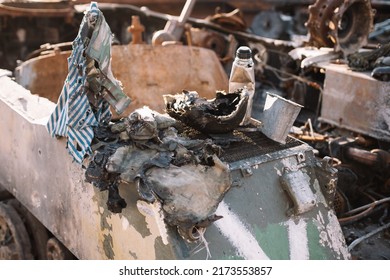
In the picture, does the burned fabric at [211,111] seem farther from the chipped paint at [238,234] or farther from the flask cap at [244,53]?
the chipped paint at [238,234]

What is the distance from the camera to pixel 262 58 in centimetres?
898

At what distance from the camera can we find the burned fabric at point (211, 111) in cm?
432

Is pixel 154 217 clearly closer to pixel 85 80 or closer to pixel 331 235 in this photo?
pixel 85 80

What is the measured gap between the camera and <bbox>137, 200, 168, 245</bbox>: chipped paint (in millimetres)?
3624

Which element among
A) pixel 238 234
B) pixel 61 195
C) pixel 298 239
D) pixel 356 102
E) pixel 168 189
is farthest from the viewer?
pixel 356 102

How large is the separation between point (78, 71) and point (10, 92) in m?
1.67

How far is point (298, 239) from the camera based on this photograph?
423cm

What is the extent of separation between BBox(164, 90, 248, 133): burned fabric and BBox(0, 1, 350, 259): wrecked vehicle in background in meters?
0.05

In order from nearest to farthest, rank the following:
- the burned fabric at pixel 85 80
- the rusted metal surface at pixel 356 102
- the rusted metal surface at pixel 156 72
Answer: the burned fabric at pixel 85 80, the rusted metal surface at pixel 356 102, the rusted metal surface at pixel 156 72

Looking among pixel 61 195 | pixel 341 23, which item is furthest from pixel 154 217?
pixel 341 23

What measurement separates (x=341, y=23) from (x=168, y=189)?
4.98m

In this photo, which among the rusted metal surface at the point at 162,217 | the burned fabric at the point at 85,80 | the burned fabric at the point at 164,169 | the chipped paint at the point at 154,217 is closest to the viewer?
the burned fabric at the point at 164,169

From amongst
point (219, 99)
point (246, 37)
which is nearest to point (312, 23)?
point (246, 37)

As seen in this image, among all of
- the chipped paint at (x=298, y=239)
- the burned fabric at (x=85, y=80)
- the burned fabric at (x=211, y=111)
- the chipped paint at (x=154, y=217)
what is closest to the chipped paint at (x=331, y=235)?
the chipped paint at (x=298, y=239)
